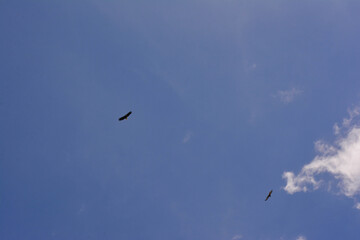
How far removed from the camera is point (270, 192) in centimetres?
7562
